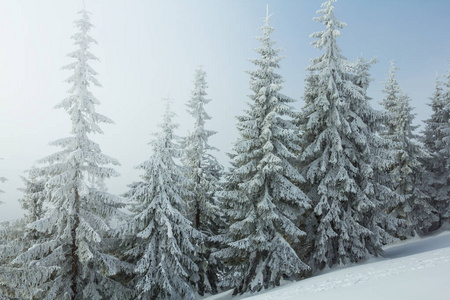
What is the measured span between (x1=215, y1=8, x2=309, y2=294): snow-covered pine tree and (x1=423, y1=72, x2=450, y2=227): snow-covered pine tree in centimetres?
2043

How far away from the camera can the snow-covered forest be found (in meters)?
15.0

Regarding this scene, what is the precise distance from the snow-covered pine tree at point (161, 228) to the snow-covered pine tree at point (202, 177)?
117 inches

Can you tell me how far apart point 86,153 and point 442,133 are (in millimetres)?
33660

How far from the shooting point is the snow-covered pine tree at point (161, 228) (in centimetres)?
1697

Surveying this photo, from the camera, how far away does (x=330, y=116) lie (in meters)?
19.5

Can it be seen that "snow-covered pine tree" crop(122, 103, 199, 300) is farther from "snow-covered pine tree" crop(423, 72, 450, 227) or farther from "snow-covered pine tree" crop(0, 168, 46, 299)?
"snow-covered pine tree" crop(423, 72, 450, 227)

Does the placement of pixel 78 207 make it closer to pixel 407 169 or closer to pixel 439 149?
pixel 407 169

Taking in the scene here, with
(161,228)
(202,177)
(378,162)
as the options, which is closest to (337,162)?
(378,162)

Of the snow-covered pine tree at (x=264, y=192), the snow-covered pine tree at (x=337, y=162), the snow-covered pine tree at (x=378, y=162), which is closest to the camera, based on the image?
the snow-covered pine tree at (x=264, y=192)

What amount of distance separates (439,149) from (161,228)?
30.6 meters

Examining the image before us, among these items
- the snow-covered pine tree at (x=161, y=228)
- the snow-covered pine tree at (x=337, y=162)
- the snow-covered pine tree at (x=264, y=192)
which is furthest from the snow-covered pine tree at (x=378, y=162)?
the snow-covered pine tree at (x=161, y=228)

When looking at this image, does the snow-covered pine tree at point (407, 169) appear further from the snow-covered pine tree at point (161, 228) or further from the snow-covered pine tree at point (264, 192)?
the snow-covered pine tree at point (161, 228)

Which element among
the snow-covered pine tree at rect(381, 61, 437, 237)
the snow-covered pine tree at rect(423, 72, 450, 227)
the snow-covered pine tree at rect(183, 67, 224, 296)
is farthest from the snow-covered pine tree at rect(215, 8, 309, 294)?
the snow-covered pine tree at rect(423, 72, 450, 227)

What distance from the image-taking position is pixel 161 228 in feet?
57.4
